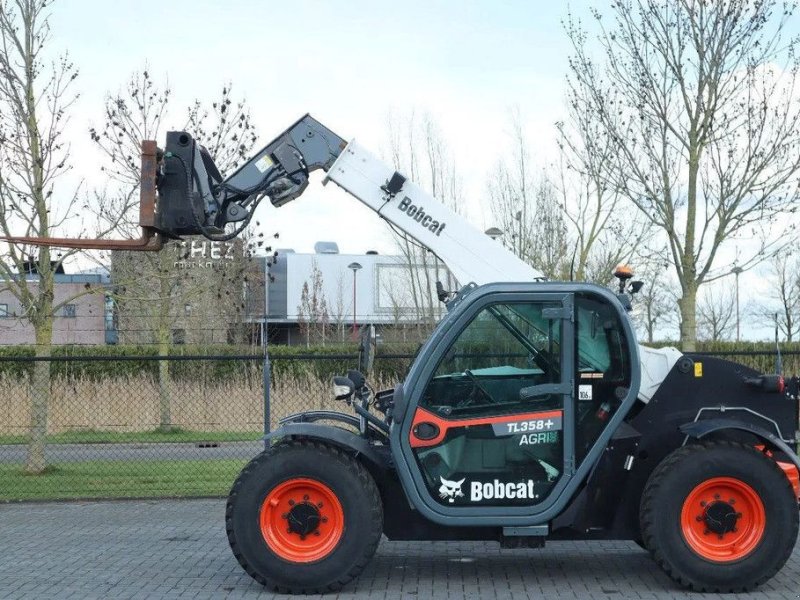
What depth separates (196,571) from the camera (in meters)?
8.48

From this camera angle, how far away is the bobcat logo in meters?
7.68

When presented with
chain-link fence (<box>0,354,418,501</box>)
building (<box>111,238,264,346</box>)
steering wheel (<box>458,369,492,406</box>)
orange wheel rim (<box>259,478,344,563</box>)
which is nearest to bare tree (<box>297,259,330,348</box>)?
building (<box>111,238,264,346</box>)

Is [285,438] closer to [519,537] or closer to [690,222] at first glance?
[519,537]

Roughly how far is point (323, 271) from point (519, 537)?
127ft

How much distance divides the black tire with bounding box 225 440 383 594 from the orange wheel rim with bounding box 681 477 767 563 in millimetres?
2213

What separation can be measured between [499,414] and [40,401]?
8107 mm

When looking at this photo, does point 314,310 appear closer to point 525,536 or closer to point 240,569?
point 240,569

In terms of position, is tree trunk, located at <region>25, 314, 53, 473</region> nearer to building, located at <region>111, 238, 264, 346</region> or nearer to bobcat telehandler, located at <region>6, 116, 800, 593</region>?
building, located at <region>111, 238, 264, 346</region>

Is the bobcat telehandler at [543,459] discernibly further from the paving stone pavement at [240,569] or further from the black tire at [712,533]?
the paving stone pavement at [240,569]

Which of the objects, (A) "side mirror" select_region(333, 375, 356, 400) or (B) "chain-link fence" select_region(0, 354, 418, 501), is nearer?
(A) "side mirror" select_region(333, 375, 356, 400)

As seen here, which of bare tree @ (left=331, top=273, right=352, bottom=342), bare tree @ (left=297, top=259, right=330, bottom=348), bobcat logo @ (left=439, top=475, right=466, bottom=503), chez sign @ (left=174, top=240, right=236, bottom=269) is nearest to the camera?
bobcat logo @ (left=439, top=475, right=466, bottom=503)

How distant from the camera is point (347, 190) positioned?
28.4 ft

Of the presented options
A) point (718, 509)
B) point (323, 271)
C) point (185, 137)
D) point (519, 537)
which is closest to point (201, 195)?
point (185, 137)

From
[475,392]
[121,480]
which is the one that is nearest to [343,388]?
[475,392]
